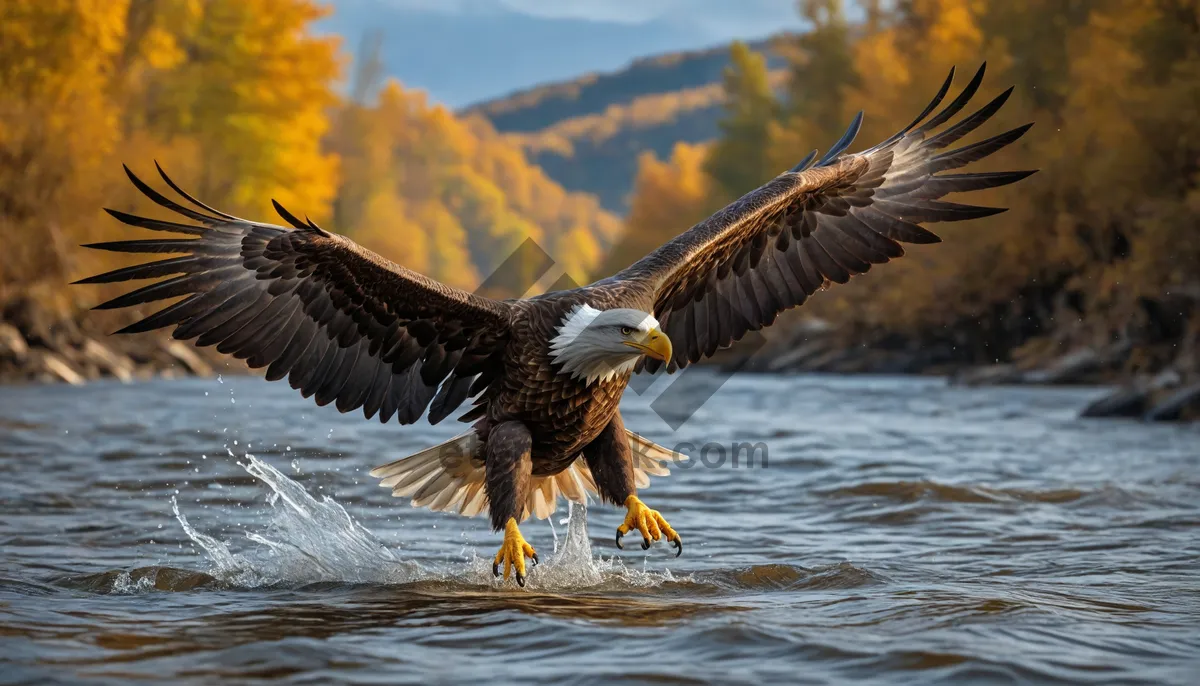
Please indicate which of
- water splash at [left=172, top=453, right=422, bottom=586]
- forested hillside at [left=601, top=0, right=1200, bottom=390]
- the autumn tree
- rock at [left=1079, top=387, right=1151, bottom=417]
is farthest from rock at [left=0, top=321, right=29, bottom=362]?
the autumn tree

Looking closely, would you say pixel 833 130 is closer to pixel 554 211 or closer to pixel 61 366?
pixel 61 366

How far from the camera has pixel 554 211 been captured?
150 m

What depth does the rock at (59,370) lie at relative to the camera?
1995 cm

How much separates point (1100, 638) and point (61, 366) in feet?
61.5

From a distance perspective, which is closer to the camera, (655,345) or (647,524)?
(655,345)

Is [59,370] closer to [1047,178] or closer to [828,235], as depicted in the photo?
[828,235]

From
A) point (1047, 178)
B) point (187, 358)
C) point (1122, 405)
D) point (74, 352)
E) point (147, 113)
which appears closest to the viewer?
point (1122, 405)

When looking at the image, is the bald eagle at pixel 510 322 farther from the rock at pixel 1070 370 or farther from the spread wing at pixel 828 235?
the rock at pixel 1070 370

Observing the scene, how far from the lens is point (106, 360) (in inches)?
864

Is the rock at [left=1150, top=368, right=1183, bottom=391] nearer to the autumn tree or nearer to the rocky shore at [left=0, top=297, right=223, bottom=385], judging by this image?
the rocky shore at [left=0, top=297, right=223, bottom=385]

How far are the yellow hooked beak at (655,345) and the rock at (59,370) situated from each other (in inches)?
653

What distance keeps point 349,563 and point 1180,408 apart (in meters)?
10.4

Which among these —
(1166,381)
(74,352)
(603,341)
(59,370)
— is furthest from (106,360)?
(603,341)

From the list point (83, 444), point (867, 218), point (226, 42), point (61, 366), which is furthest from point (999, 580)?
point (226, 42)
